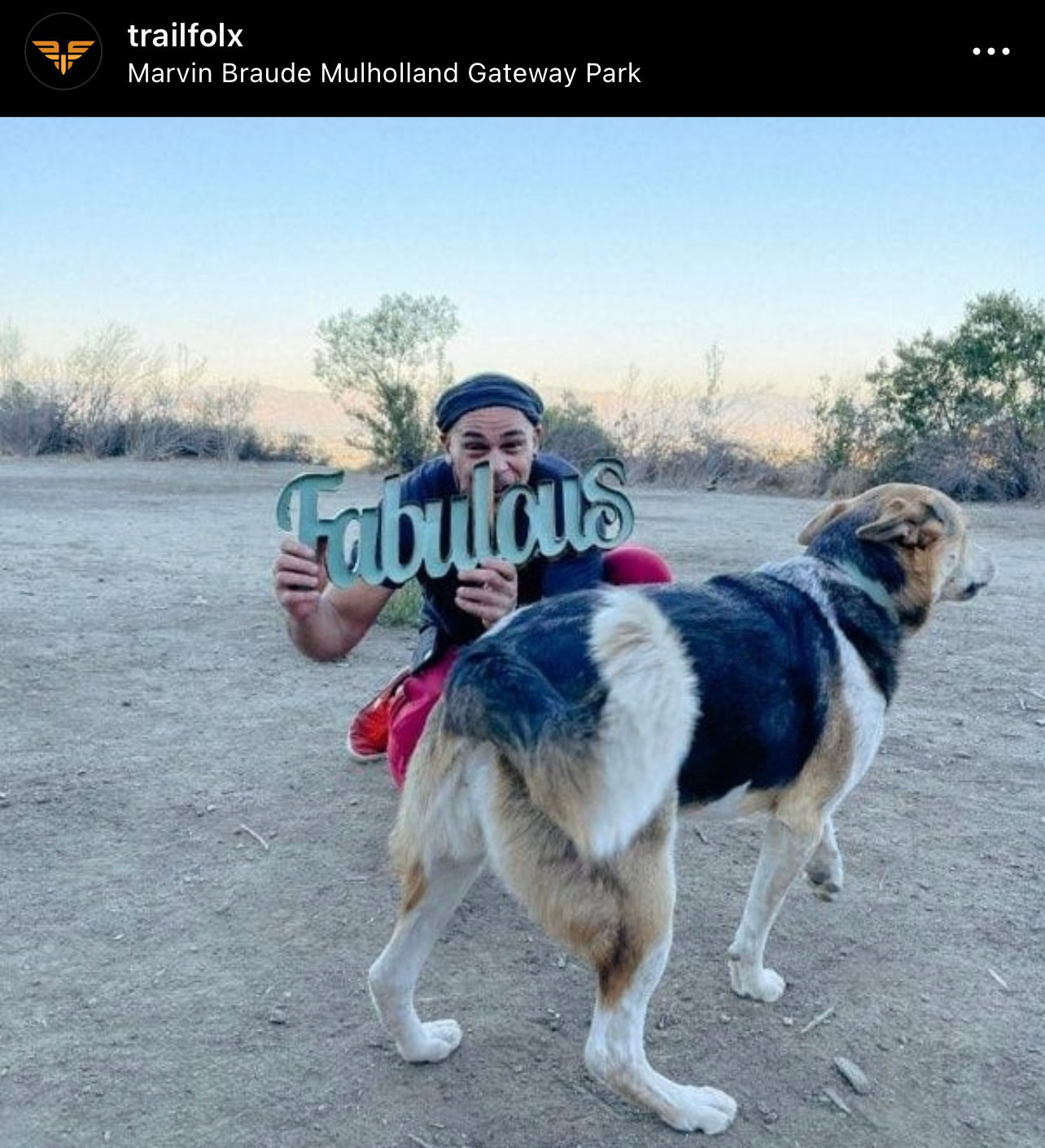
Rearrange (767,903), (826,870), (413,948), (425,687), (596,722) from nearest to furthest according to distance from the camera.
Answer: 1. (596,722)
2. (413,948)
3. (767,903)
4. (826,870)
5. (425,687)

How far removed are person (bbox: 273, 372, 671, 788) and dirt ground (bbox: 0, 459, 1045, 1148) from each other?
71 cm

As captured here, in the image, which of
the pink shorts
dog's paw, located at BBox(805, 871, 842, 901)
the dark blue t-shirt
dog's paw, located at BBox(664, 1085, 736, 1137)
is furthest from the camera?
the pink shorts

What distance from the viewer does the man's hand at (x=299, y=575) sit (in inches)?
120

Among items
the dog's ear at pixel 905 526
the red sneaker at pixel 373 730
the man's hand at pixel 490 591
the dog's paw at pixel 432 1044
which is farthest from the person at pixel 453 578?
the dog's paw at pixel 432 1044

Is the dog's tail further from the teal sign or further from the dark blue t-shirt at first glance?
the dark blue t-shirt

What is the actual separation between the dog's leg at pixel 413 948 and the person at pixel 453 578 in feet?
3.00

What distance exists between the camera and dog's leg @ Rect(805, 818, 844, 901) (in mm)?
3281

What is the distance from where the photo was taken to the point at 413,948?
253cm

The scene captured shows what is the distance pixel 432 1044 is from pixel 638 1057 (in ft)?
1.86

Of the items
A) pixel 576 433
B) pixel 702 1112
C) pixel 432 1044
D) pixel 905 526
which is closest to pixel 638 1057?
pixel 702 1112

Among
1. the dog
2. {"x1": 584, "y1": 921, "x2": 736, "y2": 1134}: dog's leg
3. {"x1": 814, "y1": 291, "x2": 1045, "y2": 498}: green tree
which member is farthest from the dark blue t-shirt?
{"x1": 814, "y1": 291, "x2": 1045, "y2": 498}: green tree

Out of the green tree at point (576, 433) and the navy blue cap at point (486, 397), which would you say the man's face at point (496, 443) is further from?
the green tree at point (576, 433)

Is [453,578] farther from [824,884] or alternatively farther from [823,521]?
[824,884]

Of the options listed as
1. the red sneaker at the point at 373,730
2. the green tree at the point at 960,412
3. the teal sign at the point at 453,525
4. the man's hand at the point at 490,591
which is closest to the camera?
the teal sign at the point at 453,525
